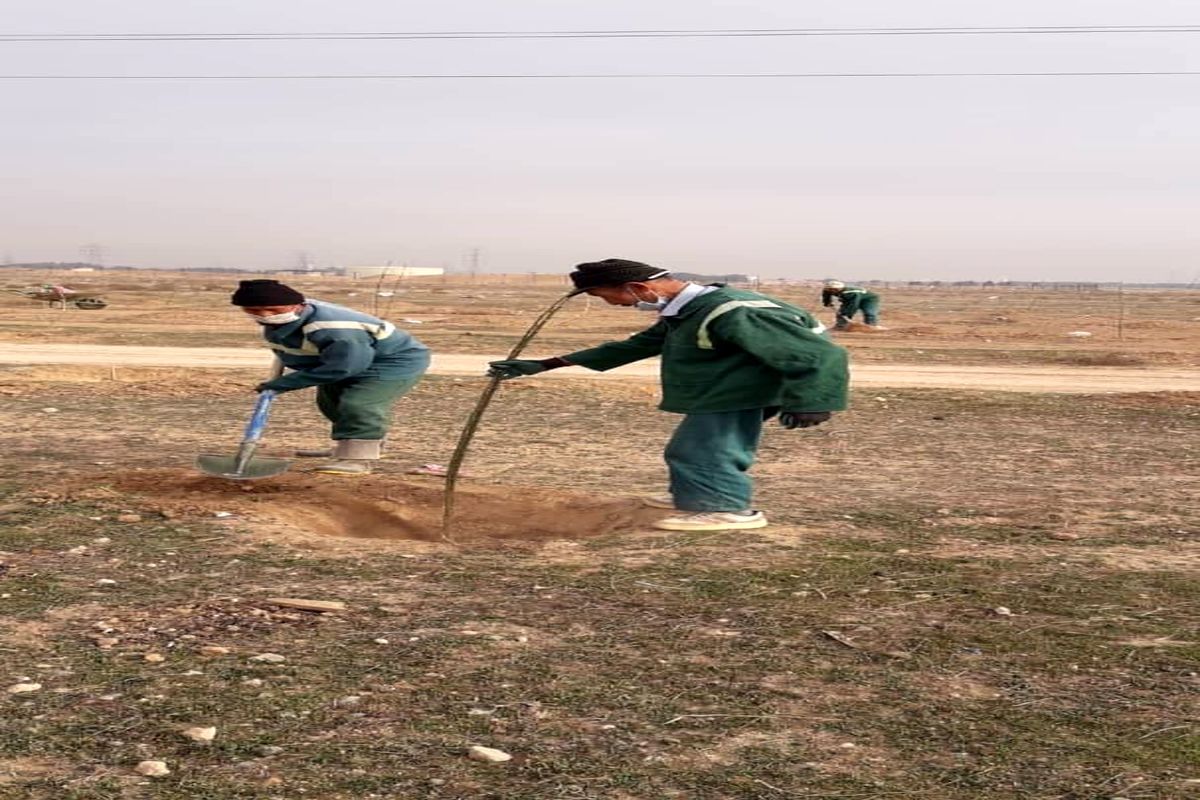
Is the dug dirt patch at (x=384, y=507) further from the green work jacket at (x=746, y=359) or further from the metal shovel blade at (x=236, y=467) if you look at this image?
the green work jacket at (x=746, y=359)

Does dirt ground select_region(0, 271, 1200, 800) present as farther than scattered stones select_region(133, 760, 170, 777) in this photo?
Yes

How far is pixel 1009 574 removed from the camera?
235 inches

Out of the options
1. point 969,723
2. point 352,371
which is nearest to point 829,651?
point 969,723

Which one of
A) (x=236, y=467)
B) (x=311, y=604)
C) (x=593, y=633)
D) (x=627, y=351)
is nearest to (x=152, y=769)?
(x=311, y=604)

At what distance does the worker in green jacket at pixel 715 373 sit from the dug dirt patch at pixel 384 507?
0.36m

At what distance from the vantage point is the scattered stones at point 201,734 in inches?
143

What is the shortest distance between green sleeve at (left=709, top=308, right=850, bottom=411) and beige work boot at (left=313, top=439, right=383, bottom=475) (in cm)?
322

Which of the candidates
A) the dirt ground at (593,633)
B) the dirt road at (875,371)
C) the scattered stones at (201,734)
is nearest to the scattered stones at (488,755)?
the dirt ground at (593,633)

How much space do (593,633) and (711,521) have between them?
2.09m

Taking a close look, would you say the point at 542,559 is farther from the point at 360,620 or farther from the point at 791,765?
the point at 791,765

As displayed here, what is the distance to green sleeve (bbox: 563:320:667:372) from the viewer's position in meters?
7.38

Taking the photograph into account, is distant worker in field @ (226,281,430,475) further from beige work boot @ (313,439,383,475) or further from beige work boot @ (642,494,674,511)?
beige work boot @ (642,494,674,511)

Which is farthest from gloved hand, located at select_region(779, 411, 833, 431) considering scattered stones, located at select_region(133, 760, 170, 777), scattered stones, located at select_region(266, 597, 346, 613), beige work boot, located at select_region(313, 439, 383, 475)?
scattered stones, located at select_region(133, 760, 170, 777)

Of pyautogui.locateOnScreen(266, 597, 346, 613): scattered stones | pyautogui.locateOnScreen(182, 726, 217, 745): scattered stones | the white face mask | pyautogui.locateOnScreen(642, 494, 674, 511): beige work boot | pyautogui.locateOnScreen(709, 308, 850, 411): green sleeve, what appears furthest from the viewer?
the white face mask
